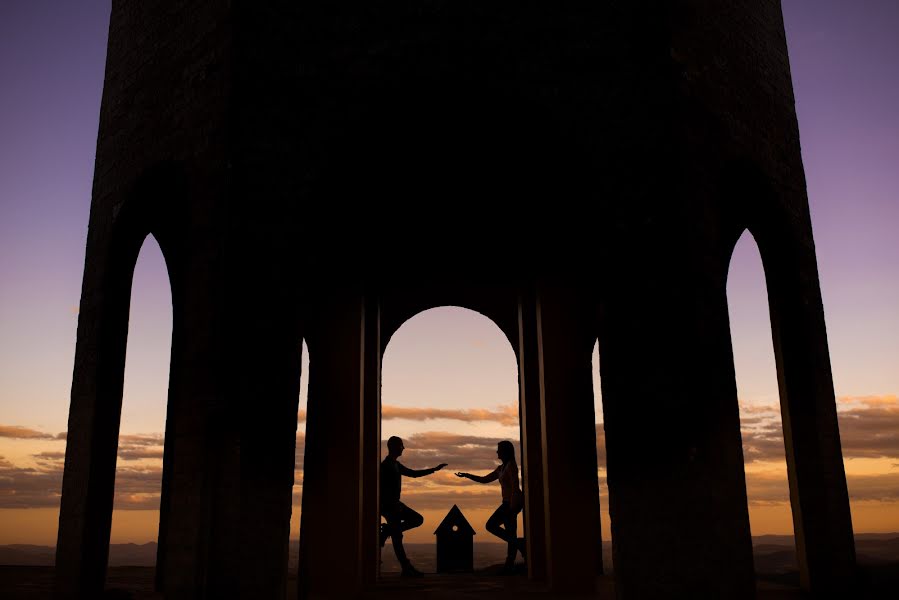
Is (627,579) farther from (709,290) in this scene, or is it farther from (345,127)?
(345,127)

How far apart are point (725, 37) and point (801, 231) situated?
2.40 m

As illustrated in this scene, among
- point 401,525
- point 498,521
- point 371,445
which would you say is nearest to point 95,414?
point 371,445

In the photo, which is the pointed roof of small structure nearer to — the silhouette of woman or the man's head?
the silhouette of woman

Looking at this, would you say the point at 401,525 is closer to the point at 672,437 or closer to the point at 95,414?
the point at 95,414

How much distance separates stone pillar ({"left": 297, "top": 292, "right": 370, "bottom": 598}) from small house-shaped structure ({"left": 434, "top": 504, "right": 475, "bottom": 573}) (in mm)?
Result: 2997

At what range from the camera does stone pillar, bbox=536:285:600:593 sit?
329 inches

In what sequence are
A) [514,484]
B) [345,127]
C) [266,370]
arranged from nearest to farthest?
[266,370]
[345,127]
[514,484]

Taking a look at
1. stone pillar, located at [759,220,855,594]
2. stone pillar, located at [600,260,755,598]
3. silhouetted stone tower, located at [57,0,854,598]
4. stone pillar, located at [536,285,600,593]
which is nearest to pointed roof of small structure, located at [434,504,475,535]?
silhouetted stone tower, located at [57,0,854,598]

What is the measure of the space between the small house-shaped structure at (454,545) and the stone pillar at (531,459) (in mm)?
2143

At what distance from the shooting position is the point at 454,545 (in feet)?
39.0

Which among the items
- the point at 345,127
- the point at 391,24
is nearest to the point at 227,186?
the point at 345,127

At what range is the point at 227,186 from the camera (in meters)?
6.71

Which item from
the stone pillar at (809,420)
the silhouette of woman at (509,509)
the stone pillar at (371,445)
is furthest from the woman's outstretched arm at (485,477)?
the stone pillar at (809,420)

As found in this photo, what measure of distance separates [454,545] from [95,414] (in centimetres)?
592
